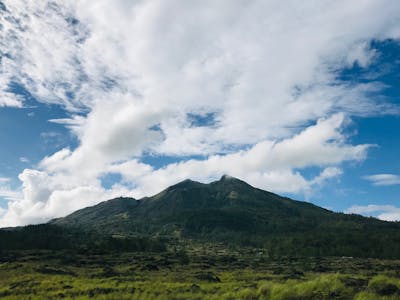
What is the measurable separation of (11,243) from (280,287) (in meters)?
123

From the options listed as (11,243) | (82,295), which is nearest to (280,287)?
(82,295)

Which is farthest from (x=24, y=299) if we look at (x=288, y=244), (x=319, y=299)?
(x=288, y=244)

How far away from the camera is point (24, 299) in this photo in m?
23.5

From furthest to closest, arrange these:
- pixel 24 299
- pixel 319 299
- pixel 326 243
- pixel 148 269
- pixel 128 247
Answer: pixel 326 243, pixel 128 247, pixel 148 269, pixel 24 299, pixel 319 299

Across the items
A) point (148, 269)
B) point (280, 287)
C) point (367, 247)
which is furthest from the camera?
point (367, 247)

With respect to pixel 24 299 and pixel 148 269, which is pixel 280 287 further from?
pixel 148 269

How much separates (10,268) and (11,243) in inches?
3191

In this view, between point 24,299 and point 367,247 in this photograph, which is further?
point 367,247

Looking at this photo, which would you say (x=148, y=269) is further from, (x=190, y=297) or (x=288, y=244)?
(x=288, y=244)

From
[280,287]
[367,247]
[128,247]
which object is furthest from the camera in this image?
[367,247]

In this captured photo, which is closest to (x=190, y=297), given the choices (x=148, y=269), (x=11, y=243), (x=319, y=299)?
(x=319, y=299)

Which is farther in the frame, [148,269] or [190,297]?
[148,269]

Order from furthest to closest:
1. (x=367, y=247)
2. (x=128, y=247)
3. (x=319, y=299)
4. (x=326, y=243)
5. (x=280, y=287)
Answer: (x=326, y=243) → (x=367, y=247) → (x=128, y=247) → (x=280, y=287) → (x=319, y=299)

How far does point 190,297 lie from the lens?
21312 mm
